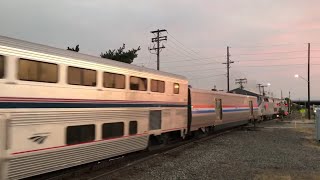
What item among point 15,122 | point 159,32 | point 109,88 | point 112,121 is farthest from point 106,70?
point 159,32

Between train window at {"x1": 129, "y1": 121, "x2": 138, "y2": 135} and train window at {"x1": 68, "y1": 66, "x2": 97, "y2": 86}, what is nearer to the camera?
train window at {"x1": 68, "y1": 66, "x2": 97, "y2": 86}

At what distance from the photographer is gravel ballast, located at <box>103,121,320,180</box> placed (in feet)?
40.4

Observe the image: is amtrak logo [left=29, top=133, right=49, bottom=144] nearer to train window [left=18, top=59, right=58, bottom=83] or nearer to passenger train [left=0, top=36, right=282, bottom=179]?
passenger train [left=0, top=36, right=282, bottom=179]

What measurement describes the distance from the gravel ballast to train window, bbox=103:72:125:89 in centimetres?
265

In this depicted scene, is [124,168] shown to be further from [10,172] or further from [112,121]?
[10,172]

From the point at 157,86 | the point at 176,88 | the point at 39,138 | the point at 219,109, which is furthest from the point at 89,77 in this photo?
the point at 219,109

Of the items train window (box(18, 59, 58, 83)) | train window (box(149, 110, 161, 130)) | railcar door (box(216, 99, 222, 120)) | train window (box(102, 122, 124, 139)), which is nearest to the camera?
train window (box(18, 59, 58, 83))

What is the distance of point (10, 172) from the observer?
855 centimetres

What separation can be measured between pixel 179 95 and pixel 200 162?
3.95 meters

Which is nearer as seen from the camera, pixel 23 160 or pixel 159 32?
pixel 23 160

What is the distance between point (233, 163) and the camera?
1456 cm

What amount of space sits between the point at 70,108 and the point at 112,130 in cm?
229

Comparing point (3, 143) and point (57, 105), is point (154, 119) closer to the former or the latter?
point (57, 105)

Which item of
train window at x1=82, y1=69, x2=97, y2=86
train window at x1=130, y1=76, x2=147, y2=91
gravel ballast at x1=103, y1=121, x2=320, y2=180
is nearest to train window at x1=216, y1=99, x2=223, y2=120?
gravel ballast at x1=103, y1=121, x2=320, y2=180
